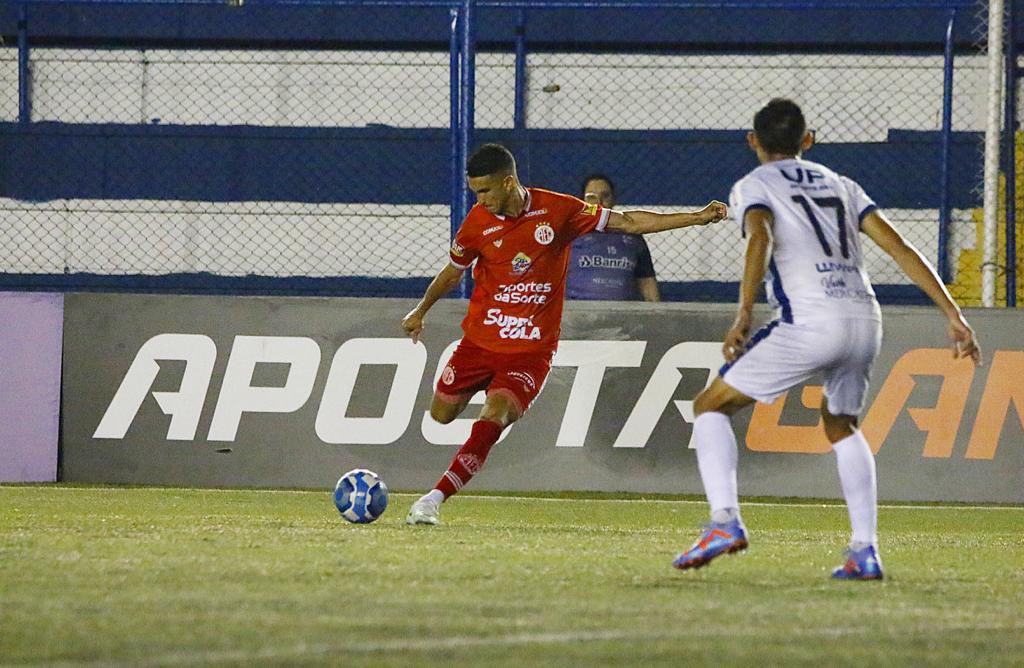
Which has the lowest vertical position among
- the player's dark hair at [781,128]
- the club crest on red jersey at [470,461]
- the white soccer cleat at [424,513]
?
the white soccer cleat at [424,513]

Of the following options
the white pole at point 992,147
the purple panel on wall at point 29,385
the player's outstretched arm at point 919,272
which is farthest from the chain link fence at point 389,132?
the player's outstretched arm at point 919,272

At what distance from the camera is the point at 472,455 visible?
8.51 m

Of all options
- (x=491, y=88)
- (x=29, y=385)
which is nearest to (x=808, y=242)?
(x=29, y=385)

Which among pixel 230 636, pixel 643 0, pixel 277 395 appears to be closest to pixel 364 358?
pixel 277 395

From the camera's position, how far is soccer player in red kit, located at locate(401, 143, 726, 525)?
8695 millimetres

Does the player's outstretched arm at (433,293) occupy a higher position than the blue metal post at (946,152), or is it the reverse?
the blue metal post at (946,152)

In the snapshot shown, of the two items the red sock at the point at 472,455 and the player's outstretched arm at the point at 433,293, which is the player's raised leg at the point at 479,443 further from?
the player's outstretched arm at the point at 433,293

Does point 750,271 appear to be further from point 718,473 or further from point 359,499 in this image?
point 359,499

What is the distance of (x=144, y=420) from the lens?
11.7 m

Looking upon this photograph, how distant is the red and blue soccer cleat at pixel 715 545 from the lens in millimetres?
5820

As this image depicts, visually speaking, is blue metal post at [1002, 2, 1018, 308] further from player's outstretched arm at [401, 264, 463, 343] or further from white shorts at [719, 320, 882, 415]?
white shorts at [719, 320, 882, 415]

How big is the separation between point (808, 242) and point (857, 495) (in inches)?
37.3

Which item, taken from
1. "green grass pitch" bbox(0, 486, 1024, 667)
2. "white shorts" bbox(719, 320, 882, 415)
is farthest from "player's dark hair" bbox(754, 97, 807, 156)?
"green grass pitch" bbox(0, 486, 1024, 667)

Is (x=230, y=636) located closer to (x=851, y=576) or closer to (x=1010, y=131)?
(x=851, y=576)
